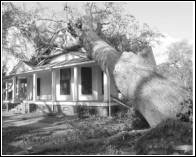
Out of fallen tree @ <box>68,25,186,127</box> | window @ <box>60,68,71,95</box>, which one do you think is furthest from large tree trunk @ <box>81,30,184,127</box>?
window @ <box>60,68,71,95</box>

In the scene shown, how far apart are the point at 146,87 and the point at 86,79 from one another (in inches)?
452

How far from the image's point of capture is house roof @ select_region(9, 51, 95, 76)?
1658 centimetres

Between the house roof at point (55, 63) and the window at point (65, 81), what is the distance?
2.62 ft

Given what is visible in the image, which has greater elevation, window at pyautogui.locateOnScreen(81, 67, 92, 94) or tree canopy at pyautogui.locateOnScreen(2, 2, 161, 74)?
tree canopy at pyautogui.locateOnScreen(2, 2, 161, 74)

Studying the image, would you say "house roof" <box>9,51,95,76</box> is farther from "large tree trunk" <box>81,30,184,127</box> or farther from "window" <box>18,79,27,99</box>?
"large tree trunk" <box>81,30,184,127</box>

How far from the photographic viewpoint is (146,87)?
5.79 meters

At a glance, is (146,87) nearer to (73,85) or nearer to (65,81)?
(73,85)

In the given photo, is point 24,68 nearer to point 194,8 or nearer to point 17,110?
point 17,110

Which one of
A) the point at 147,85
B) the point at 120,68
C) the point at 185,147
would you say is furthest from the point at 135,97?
the point at 185,147

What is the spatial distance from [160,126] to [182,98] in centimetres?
94

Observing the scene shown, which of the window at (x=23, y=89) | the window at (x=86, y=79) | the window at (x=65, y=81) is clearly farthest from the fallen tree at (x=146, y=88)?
the window at (x=23, y=89)

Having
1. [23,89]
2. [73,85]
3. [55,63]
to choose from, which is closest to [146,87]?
[73,85]

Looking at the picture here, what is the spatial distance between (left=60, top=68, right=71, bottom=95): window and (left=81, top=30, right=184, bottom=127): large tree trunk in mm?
10747

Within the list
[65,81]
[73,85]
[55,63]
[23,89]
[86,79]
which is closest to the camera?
[86,79]
